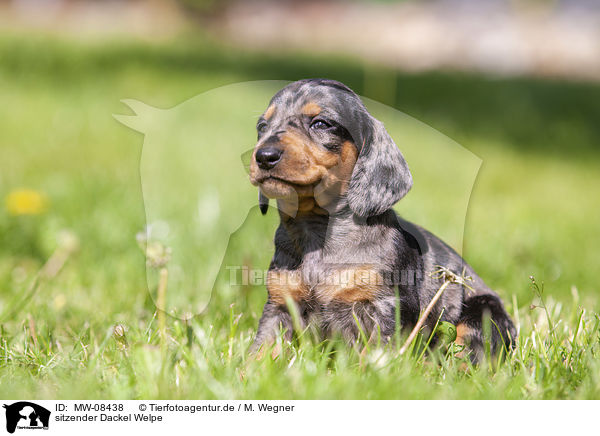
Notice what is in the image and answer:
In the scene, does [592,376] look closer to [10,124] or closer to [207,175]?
[207,175]

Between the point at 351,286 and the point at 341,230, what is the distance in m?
0.22

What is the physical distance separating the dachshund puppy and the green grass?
0.13 m

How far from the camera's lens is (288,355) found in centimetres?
235

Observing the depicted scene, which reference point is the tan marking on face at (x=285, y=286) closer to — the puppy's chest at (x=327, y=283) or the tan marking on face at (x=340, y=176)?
the puppy's chest at (x=327, y=283)

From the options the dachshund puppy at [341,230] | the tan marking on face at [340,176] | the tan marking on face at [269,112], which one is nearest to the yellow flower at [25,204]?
the dachshund puppy at [341,230]

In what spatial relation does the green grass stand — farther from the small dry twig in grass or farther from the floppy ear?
the floppy ear

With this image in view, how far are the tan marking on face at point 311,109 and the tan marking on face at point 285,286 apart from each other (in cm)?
60

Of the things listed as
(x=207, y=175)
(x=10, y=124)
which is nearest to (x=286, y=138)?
(x=207, y=175)

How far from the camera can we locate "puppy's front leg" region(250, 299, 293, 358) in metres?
2.40

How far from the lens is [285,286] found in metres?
2.37

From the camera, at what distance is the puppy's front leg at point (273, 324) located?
240 centimetres
